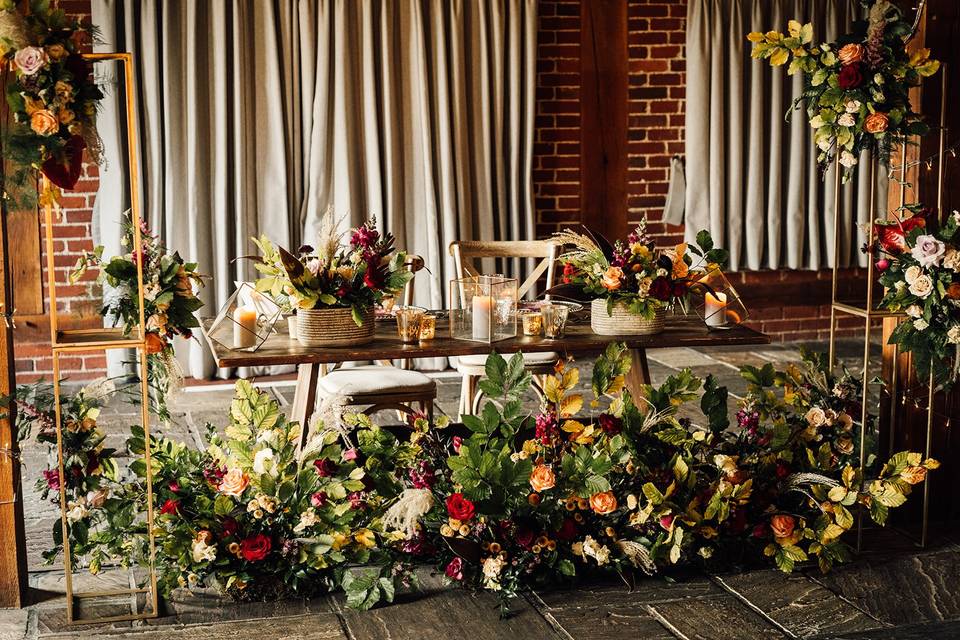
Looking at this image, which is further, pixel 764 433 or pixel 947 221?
pixel 764 433

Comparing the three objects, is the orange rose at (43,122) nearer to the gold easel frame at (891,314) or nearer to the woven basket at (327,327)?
the woven basket at (327,327)

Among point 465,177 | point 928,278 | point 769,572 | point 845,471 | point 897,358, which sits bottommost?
point 769,572

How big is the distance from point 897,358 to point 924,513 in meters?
0.47

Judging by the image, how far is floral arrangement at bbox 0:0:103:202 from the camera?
241 cm

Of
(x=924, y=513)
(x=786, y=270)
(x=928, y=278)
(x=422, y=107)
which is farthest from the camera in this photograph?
(x=786, y=270)

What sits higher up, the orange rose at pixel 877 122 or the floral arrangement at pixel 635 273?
the orange rose at pixel 877 122

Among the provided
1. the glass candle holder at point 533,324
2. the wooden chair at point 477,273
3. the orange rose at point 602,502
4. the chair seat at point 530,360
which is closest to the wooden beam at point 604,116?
the wooden chair at point 477,273

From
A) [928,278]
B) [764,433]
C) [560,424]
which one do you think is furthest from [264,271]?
[928,278]

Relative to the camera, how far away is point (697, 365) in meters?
5.84

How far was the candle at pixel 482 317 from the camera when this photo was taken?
3.19 metres

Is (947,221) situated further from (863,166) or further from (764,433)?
(863,166)

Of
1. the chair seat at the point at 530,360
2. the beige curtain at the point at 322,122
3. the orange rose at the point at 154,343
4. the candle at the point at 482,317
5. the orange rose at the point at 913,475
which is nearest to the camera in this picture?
the orange rose at the point at 154,343

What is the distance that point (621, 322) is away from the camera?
328cm

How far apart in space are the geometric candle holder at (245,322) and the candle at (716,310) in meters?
1.31
